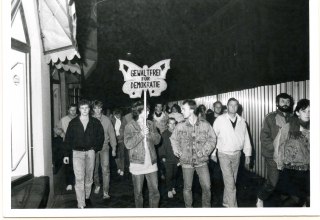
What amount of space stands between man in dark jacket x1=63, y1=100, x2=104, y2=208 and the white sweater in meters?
1.70

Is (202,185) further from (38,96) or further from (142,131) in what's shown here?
(38,96)

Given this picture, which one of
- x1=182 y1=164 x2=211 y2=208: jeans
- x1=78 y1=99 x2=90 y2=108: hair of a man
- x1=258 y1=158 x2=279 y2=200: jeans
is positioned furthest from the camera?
x1=78 y1=99 x2=90 y2=108: hair of a man

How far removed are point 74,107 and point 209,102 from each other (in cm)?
232

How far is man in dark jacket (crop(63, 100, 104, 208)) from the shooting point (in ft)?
18.8

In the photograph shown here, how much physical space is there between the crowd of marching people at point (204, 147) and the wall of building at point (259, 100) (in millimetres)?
182

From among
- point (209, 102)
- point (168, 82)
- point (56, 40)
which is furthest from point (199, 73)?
point (56, 40)

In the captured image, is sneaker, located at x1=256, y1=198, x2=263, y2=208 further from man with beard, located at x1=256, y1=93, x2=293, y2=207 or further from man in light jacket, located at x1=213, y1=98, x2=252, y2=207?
man in light jacket, located at x1=213, y1=98, x2=252, y2=207

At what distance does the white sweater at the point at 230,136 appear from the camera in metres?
5.53

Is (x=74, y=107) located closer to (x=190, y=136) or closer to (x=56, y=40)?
(x=56, y=40)

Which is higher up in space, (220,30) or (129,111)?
(220,30)

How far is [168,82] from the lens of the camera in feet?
19.6

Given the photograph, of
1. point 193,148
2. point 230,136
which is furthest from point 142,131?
point 230,136

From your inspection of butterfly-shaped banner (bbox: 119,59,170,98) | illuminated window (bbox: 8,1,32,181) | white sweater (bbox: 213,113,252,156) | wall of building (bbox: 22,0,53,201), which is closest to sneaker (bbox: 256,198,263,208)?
white sweater (bbox: 213,113,252,156)

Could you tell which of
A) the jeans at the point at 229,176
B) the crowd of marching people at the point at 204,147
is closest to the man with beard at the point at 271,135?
the crowd of marching people at the point at 204,147
